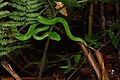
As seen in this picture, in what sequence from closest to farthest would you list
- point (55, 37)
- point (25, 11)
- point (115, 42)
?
point (55, 37), point (25, 11), point (115, 42)

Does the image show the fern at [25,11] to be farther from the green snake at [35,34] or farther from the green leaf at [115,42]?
the green leaf at [115,42]

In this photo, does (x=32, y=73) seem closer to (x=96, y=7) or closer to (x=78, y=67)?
(x=78, y=67)

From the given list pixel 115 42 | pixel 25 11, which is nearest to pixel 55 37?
pixel 25 11

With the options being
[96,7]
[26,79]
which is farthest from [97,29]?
[26,79]

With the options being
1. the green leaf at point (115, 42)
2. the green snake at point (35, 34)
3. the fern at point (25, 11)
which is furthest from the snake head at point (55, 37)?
the green leaf at point (115, 42)

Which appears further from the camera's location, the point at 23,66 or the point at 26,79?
the point at 23,66

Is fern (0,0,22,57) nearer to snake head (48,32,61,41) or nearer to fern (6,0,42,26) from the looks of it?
fern (6,0,42,26)

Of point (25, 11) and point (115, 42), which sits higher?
point (25, 11)

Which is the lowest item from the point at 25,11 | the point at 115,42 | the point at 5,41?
the point at 115,42

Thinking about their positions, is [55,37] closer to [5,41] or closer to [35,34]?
[35,34]

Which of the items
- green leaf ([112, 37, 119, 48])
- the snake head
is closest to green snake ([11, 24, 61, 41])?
the snake head

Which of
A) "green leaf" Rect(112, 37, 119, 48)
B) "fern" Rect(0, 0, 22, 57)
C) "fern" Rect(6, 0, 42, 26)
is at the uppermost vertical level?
"fern" Rect(6, 0, 42, 26)
